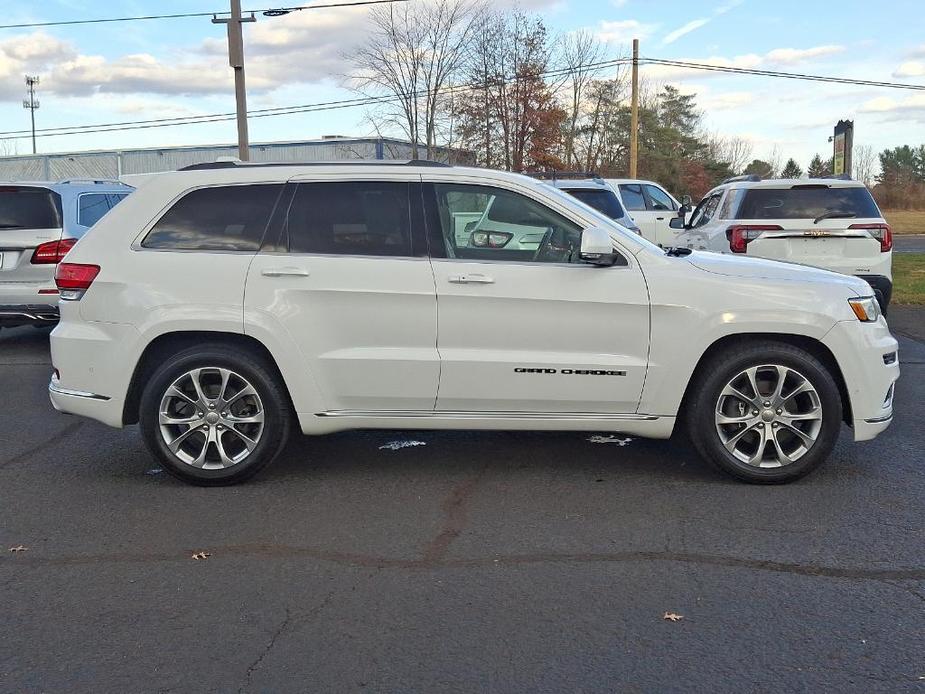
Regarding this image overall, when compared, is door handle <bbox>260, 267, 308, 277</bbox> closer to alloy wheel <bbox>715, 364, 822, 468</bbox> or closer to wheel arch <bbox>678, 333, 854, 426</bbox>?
wheel arch <bbox>678, 333, 854, 426</bbox>

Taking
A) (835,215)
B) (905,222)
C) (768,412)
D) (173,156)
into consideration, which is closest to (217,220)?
(768,412)

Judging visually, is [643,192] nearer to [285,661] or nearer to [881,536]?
[881,536]

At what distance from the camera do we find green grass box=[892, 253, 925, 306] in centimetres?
1451

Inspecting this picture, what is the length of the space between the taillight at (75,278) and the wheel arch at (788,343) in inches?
136

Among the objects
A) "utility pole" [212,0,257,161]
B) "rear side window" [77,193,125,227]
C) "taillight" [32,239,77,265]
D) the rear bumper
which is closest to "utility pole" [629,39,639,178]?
"utility pole" [212,0,257,161]

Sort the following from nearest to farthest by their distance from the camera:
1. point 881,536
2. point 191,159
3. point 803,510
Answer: point 881,536
point 803,510
point 191,159

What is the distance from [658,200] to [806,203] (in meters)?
9.41

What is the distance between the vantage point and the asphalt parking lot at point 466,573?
3.36 meters

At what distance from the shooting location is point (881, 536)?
15.1ft

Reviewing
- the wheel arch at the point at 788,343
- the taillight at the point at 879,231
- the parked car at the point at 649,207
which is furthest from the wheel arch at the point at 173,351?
the parked car at the point at 649,207

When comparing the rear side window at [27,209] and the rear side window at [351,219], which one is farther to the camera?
the rear side window at [27,209]

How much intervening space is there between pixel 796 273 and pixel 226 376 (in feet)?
10.9

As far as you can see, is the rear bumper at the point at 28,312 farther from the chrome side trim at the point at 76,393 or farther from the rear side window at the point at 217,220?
the rear side window at the point at 217,220

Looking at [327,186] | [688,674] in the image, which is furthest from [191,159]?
[688,674]
